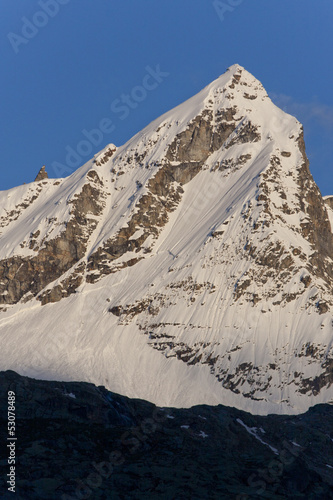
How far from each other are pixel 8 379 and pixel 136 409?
28.7 meters

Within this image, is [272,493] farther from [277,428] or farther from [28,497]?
[277,428]

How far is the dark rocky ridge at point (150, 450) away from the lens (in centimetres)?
13125

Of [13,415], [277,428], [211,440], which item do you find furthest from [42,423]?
[277,428]

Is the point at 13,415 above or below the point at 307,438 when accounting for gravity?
below

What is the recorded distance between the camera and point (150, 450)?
152125 millimetres

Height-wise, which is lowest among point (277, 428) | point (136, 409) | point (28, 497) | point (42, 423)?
point (28, 497)

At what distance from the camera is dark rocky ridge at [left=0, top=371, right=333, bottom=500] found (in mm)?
131250

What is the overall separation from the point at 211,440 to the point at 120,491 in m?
37.9

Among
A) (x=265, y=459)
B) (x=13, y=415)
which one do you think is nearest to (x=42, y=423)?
(x=13, y=415)

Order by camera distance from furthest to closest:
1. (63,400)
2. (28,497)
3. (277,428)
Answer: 1. (277,428)
2. (63,400)
3. (28,497)

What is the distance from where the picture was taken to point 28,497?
121875mm

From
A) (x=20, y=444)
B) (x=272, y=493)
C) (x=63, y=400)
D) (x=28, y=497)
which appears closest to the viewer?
(x=28, y=497)

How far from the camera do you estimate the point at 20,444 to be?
148m

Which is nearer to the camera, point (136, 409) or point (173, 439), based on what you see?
point (173, 439)
